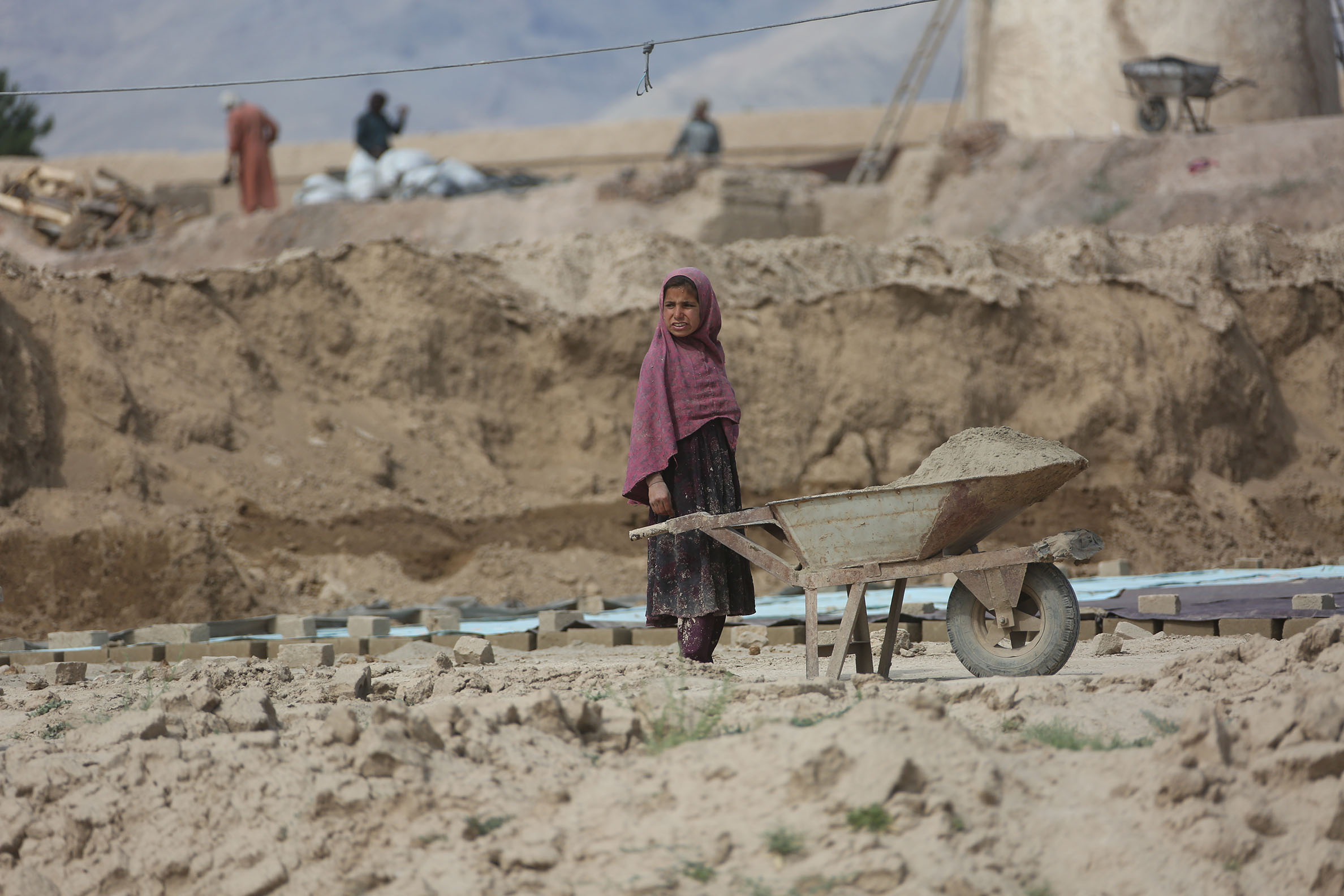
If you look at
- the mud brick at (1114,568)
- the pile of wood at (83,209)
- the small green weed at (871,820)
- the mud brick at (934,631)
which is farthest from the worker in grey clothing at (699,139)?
the small green weed at (871,820)

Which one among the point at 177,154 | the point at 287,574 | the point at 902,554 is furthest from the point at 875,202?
the point at 177,154

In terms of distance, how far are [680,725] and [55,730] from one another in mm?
2268

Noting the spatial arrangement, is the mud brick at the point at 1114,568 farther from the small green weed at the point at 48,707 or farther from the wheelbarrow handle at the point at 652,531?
the small green weed at the point at 48,707

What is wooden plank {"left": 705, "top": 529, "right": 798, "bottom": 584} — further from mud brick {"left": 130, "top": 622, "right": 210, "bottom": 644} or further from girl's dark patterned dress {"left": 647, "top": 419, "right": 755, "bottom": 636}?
mud brick {"left": 130, "top": 622, "right": 210, "bottom": 644}

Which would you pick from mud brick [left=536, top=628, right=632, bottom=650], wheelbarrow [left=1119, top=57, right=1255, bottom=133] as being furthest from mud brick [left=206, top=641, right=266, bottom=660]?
wheelbarrow [left=1119, top=57, right=1255, bottom=133]

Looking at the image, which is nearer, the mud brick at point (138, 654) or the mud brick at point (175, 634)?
the mud brick at point (138, 654)

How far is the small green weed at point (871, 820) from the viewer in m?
2.56

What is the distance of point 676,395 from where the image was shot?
499 centimetres

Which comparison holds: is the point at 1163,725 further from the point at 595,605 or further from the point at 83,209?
the point at 83,209

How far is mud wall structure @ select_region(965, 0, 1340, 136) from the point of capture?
19.2 metres

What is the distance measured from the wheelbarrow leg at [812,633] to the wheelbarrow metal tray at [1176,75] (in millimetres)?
15745

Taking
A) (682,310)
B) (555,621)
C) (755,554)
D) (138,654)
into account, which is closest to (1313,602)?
(755,554)

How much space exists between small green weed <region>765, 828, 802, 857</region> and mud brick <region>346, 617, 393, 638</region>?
4724mm

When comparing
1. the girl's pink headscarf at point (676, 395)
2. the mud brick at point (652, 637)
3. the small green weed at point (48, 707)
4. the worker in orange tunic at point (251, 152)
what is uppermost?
the worker in orange tunic at point (251, 152)
